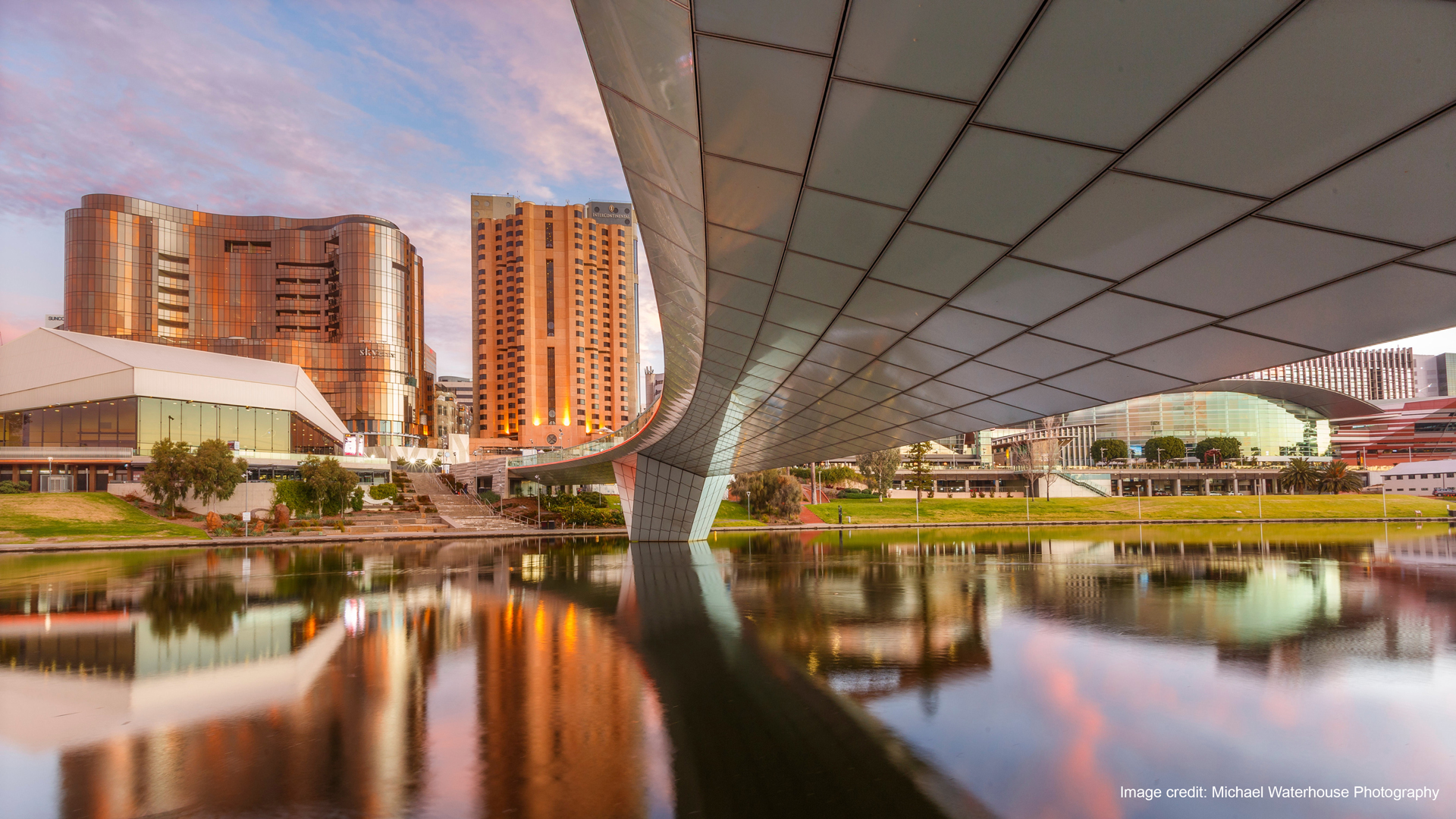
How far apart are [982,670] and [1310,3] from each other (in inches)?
365

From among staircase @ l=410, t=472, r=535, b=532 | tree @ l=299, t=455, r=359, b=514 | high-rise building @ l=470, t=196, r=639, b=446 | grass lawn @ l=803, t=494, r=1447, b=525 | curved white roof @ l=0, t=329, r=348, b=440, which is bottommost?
grass lawn @ l=803, t=494, r=1447, b=525

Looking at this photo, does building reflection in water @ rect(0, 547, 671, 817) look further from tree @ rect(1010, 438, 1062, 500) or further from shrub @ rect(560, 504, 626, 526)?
tree @ rect(1010, 438, 1062, 500)

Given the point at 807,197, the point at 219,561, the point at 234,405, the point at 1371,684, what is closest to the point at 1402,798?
the point at 1371,684

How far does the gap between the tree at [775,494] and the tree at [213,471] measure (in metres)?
42.2

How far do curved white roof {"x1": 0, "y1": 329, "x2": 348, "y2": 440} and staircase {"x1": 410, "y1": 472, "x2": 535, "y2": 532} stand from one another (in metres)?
19.0

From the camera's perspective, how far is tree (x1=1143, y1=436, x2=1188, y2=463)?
388 ft

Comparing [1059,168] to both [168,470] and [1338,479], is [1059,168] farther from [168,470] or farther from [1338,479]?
Result: [1338,479]

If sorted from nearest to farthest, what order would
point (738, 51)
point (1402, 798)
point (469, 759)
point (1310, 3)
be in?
point (1310, 3)
point (738, 51)
point (1402, 798)
point (469, 759)

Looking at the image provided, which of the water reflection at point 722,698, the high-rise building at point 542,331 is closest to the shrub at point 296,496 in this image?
the water reflection at point 722,698

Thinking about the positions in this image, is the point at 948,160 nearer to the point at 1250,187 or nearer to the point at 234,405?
the point at 1250,187

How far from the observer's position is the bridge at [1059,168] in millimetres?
3742

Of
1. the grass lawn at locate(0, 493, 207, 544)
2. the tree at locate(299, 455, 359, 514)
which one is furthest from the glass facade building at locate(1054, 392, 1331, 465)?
the grass lawn at locate(0, 493, 207, 544)

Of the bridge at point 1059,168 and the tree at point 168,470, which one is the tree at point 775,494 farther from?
the bridge at point 1059,168

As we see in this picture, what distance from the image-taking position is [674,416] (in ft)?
79.5
